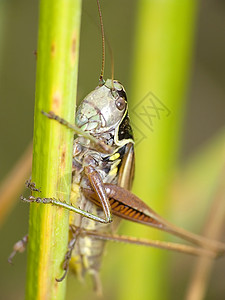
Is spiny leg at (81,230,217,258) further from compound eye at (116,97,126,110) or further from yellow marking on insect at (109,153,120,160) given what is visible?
compound eye at (116,97,126,110)

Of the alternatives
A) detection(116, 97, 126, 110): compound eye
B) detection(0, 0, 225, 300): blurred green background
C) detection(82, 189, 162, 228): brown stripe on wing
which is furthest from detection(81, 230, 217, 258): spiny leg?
detection(0, 0, 225, 300): blurred green background

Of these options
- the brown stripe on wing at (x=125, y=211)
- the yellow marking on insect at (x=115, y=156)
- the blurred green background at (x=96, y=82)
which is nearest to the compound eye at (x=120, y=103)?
the yellow marking on insect at (x=115, y=156)

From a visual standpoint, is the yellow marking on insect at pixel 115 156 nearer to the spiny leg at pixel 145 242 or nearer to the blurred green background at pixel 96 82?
the spiny leg at pixel 145 242

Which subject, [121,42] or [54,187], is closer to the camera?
[54,187]

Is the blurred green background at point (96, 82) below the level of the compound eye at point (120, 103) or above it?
above

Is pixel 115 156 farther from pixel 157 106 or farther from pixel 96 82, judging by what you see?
pixel 96 82

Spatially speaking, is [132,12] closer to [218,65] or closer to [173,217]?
[218,65]

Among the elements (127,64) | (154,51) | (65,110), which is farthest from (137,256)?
(127,64)
